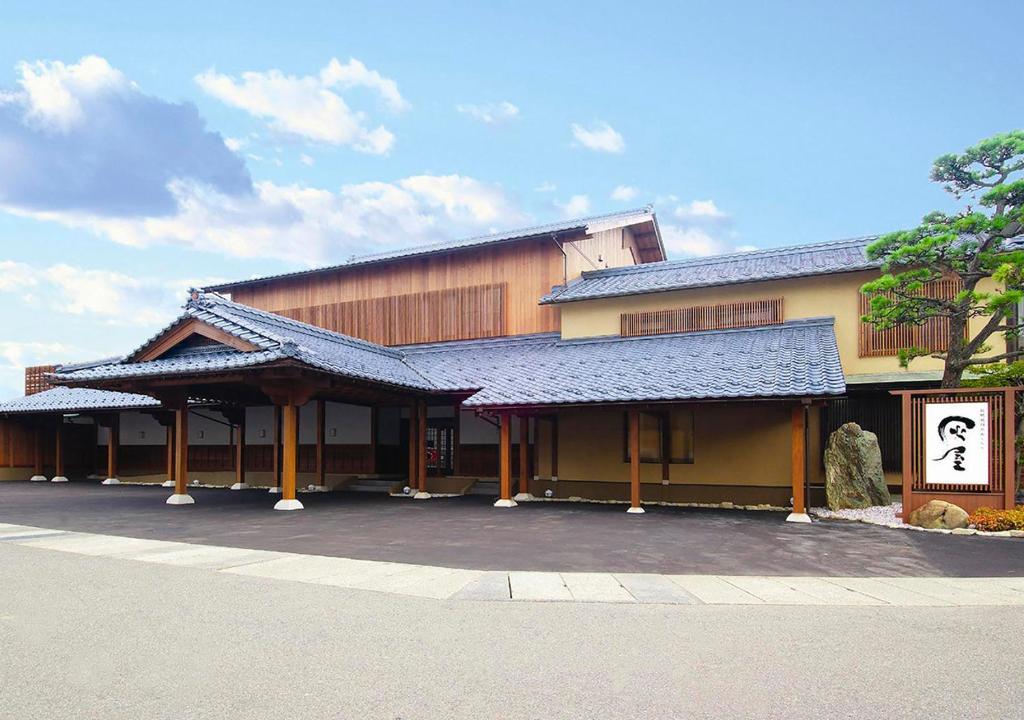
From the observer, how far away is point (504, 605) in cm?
685

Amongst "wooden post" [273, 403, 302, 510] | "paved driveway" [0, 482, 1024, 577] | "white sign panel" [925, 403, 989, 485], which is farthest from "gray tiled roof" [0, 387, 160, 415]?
"white sign panel" [925, 403, 989, 485]

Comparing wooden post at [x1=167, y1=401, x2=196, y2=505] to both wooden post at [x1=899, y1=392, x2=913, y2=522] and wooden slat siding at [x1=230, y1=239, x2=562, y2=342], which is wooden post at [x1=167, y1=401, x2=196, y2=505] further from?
wooden post at [x1=899, y1=392, x2=913, y2=522]

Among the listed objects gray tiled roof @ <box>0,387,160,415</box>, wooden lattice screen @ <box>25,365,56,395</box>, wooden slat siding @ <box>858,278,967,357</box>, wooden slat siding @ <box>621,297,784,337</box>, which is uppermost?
wooden slat siding @ <box>621,297,784,337</box>

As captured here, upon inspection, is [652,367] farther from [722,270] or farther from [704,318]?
[722,270]

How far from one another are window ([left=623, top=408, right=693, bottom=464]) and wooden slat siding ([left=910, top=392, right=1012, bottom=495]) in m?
5.34

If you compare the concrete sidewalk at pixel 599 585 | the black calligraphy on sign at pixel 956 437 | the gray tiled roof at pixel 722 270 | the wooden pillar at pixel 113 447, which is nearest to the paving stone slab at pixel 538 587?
the concrete sidewalk at pixel 599 585

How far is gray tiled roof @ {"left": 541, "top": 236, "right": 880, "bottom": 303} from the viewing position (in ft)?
60.3

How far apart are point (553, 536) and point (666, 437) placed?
22.6 feet

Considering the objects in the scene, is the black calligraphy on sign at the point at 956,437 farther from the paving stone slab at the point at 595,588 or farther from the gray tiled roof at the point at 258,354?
the gray tiled roof at the point at 258,354

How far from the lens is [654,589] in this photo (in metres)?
7.70

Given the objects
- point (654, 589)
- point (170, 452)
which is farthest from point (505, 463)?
point (170, 452)

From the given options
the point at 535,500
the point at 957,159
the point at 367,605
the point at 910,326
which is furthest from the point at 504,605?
the point at 910,326

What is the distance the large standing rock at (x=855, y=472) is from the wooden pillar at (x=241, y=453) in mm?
17190

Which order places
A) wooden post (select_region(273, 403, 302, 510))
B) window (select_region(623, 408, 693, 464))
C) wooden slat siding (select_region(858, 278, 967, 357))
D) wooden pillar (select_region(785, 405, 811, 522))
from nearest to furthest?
wooden pillar (select_region(785, 405, 811, 522)), wooden post (select_region(273, 403, 302, 510)), wooden slat siding (select_region(858, 278, 967, 357)), window (select_region(623, 408, 693, 464))
